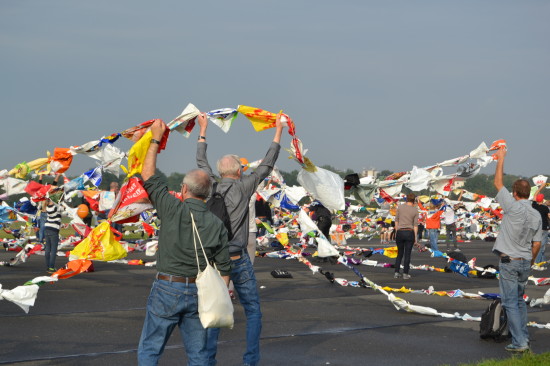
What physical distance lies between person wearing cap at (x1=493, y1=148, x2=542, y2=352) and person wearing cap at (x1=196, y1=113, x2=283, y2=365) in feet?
8.55

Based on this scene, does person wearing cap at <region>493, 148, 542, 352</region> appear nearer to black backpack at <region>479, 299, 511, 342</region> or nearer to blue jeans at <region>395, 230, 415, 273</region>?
black backpack at <region>479, 299, 511, 342</region>

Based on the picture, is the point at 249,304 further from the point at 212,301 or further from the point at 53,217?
the point at 53,217

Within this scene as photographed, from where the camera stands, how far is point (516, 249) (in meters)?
7.82

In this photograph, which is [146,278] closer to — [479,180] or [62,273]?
[62,273]

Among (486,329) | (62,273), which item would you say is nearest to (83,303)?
(62,273)

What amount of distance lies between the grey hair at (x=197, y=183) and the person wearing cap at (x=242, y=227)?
57.6 inches

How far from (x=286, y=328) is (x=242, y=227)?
2600mm

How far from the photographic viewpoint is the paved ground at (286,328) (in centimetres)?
728

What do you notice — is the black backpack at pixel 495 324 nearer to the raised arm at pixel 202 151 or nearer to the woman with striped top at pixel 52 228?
the raised arm at pixel 202 151

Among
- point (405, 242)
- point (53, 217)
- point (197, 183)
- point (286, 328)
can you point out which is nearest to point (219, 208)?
point (197, 183)

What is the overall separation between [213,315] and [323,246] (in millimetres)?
6334

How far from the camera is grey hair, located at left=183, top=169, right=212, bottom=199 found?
5.17m

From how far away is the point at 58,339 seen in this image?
7973 millimetres

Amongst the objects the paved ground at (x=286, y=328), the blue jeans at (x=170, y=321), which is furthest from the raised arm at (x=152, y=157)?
the paved ground at (x=286, y=328)
